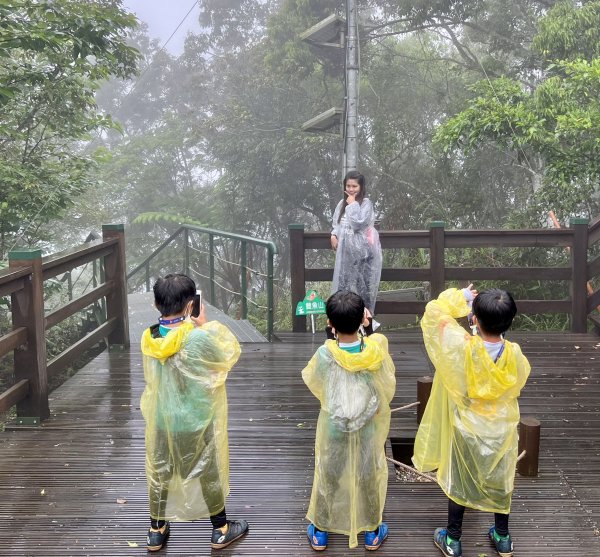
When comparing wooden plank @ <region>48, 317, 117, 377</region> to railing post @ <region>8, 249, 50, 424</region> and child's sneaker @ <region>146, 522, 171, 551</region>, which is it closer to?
railing post @ <region>8, 249, 50, 424</region>

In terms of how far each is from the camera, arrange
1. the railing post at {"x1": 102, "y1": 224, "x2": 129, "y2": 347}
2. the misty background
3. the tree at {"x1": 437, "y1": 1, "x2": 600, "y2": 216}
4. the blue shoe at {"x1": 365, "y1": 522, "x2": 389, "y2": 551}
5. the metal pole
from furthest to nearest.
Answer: the metal pole, the misty background, the tree at {"x1": 437, "y1": 1, "x2": 600, "y2": 216}, the railing post at {"x1": 102, "y1": 224, "x2": 129, "y2": 347}, the blue shoe at {"x1": 365, "y1": 522, "x2": 389, "y2": 551}

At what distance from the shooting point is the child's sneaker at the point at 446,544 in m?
2.54

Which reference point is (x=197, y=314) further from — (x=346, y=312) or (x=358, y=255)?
(x=358, y=255)

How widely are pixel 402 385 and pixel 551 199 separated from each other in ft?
14.1

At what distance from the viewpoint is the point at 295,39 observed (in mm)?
14055

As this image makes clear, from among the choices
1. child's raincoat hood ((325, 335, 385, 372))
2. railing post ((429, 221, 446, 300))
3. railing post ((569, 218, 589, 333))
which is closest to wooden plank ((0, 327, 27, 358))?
child's raincoat hood ((325, 335, 385, 372))

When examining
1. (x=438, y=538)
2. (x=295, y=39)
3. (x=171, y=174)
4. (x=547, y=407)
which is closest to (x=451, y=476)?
(x=438, y=538)

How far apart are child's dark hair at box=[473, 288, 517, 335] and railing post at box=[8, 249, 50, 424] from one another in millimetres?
2690

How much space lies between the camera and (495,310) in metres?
2.39

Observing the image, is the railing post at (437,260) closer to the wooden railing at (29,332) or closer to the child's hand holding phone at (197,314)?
the wooden railing at (29,332)

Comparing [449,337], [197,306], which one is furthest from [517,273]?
[197,306]

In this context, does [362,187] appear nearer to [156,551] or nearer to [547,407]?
[547,407]

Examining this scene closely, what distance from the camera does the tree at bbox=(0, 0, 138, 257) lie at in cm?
580

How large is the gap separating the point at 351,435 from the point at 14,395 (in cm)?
226
